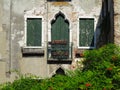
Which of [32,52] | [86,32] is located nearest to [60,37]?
[86,32]

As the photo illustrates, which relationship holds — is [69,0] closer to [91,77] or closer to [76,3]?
[76,3]

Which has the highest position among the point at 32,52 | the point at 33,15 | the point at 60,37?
the point at 33,15

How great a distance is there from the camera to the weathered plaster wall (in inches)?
958

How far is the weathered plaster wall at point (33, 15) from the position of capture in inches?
958

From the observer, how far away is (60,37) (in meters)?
25.0

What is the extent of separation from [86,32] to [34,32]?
101 inches

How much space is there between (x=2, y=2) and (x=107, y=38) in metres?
5.53

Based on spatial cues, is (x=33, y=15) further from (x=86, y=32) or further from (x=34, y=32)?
(x=86, y=32)

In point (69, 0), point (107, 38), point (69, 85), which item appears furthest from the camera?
point (69, 0)

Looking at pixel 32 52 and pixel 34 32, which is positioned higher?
pixel 34 32

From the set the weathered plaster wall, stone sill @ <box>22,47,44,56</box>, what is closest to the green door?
the weathered plaster wall

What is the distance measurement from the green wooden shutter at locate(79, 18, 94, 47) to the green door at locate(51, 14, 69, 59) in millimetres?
695

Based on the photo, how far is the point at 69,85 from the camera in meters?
16.1

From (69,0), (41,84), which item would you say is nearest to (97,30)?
(69,0)
